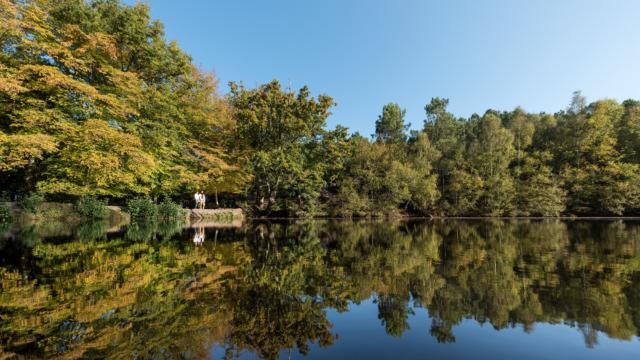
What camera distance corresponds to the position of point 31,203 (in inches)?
696

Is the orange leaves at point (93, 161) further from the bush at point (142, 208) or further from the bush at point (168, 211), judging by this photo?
→ the bush at point (168, 211)

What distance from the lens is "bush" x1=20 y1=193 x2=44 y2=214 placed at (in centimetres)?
1767

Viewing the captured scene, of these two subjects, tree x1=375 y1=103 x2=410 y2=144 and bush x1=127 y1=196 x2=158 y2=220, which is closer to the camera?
bush x1=127 y1=196 x2=158 y2=220

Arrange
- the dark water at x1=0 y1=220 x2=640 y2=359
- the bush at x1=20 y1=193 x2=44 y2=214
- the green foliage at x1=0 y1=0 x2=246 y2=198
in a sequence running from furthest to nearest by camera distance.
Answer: the bush at x1=20 y1=193 x2=44 y2=214, the green foliage at x1=0 y1=0 x2=246 y2=198, the dark water at x1=0 y1=220 x2=640 y2=359

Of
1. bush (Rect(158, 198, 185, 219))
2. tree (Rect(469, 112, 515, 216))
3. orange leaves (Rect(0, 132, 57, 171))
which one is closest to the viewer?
orange leaves (Rect(0, 132, 57, 171))

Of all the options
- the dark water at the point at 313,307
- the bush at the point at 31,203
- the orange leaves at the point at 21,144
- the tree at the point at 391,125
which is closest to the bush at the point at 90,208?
the bush at the point at 31,203

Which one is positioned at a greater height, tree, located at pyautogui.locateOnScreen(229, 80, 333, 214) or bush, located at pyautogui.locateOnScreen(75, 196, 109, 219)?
tree, located at pyautogui.locateOnScreen(229, 80, 333, 214)

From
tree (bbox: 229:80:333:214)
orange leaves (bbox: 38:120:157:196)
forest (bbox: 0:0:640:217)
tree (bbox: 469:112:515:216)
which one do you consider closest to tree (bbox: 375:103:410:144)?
forest (bbox: 0:0:640:217)

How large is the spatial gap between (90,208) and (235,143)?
505 inches

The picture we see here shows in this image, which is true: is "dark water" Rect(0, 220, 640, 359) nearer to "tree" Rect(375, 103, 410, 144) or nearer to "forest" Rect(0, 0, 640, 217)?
"forest" Rect(0, 0, 640, 217)

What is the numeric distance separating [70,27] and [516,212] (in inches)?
1798

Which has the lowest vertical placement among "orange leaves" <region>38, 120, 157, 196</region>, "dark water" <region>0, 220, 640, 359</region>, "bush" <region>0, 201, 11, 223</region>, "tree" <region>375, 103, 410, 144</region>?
"dark water" <region>0, 220, 640, 359</region>

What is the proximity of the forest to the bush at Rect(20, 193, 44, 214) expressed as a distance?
0.63 meters

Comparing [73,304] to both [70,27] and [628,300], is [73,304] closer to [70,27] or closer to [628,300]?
[628,300]
